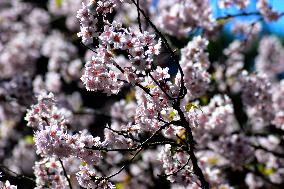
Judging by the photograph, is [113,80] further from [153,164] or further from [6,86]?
[153,164]

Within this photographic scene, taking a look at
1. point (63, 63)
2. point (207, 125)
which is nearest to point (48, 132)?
point (207, 125)

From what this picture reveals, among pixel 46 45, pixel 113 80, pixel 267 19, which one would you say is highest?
pixel 46 45

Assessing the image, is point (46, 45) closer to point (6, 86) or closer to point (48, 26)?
point (48, 26)

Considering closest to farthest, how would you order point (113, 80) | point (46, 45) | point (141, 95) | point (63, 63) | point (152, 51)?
point (152, 51)
point (113, 80)
point (141, 95)
point (63, 63)
point (46, 45)

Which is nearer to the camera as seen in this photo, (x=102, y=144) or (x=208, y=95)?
(x=102, y=144)

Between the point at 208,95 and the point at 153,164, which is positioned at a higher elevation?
the point at 153,164

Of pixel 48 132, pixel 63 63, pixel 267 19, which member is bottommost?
pixel 48 132

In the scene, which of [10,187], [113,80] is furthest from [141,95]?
[10,187]

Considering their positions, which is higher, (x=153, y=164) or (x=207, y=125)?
(x=153, y=164)

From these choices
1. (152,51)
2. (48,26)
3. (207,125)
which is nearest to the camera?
(152,51)
